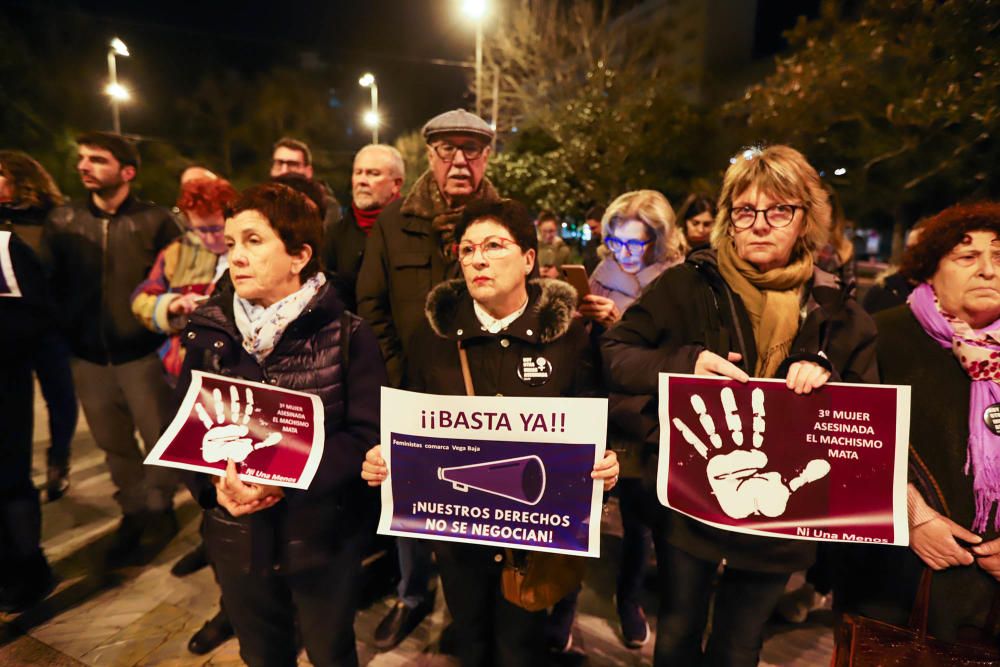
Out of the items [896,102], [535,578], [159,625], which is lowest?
[159,625]

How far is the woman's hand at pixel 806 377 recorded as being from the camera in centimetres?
165

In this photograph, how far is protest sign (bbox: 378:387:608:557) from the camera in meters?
1.73

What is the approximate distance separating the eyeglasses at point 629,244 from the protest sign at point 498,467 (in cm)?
162

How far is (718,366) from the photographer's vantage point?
1739 mm

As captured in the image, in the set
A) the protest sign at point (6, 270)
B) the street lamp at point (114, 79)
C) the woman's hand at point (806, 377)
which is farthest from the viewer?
the street lamp at point (114, 79)

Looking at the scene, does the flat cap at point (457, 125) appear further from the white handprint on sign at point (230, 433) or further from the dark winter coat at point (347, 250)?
the white handprint on sign at point (230, 433)

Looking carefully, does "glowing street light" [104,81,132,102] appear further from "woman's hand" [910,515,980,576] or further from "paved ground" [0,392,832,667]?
"woman's hand" [910,515,980,576]

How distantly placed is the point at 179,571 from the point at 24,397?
4.35 ft

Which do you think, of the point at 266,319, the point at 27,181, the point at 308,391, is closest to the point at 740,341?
the point at 308,391

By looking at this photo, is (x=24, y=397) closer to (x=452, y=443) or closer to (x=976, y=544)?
(x=452, y=443)

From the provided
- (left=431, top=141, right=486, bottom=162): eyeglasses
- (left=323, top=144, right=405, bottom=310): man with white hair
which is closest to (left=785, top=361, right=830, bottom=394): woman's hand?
(left=431, top=141, right=486, bottom=162): eyeglasses

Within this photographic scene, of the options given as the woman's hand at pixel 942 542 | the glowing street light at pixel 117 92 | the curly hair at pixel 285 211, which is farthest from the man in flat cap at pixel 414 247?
the glowing street light at pixel 117 92

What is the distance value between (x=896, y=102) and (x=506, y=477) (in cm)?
863

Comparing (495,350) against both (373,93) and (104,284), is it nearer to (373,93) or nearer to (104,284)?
(104,284)
